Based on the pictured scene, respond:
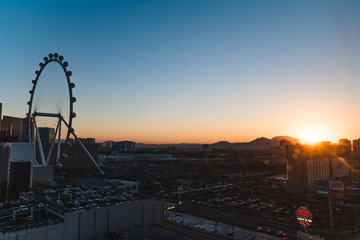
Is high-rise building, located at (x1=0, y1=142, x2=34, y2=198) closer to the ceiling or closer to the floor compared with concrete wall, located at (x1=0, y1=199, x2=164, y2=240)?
closer to the ceiling

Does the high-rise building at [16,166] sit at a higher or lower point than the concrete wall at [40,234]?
higher

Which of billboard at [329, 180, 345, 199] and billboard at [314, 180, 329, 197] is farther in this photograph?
billboard at [314, 180, 329, 197]

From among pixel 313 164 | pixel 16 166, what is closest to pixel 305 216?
pixel 16 166

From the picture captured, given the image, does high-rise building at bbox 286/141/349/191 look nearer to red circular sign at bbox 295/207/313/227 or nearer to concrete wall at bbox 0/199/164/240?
red circular sign at bbox 295/207/313/227

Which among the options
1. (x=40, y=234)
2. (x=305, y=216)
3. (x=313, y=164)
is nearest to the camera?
(x=40, y=234)

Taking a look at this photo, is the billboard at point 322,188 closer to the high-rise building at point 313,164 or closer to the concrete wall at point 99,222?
the high-rise building at point 313,164

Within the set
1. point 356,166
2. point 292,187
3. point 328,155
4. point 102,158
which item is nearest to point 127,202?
point 292,187

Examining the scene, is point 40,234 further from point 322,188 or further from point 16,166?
point 322,188

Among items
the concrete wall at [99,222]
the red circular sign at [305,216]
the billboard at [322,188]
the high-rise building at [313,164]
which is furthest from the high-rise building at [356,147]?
the concrete wall at [99,222]

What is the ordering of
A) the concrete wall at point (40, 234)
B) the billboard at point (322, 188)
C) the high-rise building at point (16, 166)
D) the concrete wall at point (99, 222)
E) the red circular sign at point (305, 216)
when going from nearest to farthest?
the concrete wall at point (40, 234)
the concrete wall at point (99, 222)
the red circular sign at point (305, 216)
the high-rise building at point (16, 166)
the billboard at point (322, 188)

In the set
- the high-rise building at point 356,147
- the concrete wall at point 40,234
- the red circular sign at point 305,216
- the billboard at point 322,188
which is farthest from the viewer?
the high-rise building at point 356,147

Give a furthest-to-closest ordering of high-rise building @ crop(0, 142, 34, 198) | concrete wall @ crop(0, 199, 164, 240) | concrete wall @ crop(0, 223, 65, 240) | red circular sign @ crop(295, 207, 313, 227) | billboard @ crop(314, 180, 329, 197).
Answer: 1. billboard @ crop(314, 180, 329, 197)
2. high-rise building @ crop(0, 142, 34, 198)
3. red circular sign @ crop(295, 207, 313, 227)
4. concrete wall @ crop(0, 199, 164, 240)
5. concrete wall @ crop(0, 223, 65, 240)

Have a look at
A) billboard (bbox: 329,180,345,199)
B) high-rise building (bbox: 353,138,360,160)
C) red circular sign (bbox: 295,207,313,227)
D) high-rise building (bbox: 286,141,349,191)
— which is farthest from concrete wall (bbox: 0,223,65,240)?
high-rise building (bbox: 353,138,360,160)
